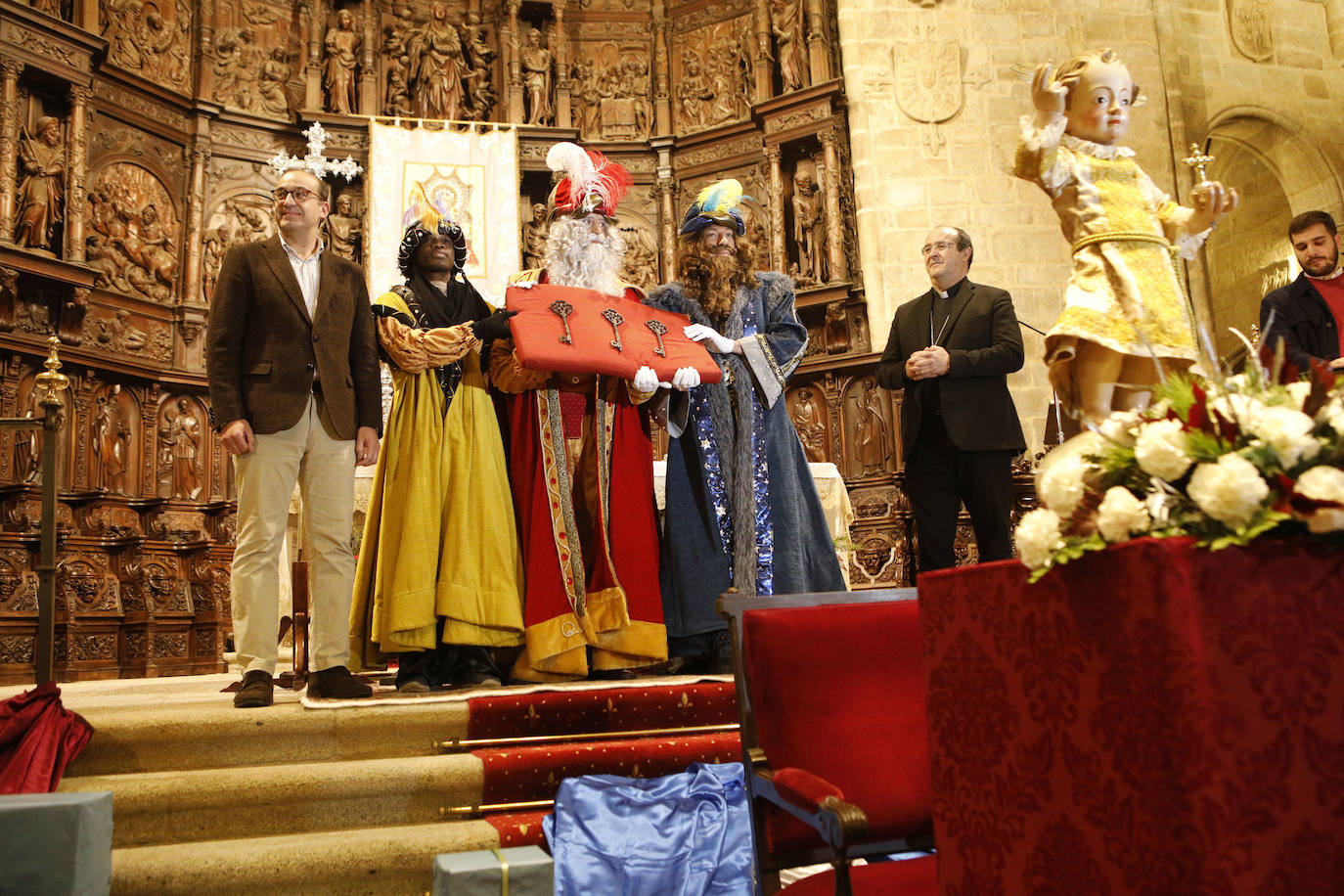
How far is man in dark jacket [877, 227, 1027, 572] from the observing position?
12.5 feet

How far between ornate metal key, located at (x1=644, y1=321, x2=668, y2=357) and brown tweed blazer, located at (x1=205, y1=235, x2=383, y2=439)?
1.02 m

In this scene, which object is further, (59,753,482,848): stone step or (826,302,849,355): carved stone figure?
(826,302,849,355): carved stone figure

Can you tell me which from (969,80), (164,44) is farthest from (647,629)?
(164,44)

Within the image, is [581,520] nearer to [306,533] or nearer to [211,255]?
[306,533]

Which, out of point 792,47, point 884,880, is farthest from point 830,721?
point 792,47

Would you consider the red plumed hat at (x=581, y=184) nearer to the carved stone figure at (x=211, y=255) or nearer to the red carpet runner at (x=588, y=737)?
the red carpet runner at (x=588, y=737)

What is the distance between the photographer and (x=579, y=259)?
427cm

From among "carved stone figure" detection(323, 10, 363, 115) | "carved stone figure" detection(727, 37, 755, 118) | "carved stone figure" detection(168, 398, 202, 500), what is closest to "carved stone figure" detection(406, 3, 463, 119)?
"carved stone figure" detection(323, 10, 363, 115)

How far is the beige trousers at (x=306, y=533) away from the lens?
344 cm

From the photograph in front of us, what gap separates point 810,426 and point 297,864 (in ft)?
21.8

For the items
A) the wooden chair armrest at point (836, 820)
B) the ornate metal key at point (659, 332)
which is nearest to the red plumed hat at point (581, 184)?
the ornate metal key at point (659, 332)

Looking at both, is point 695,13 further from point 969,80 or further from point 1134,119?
point 1134,119

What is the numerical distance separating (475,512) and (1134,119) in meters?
7.56

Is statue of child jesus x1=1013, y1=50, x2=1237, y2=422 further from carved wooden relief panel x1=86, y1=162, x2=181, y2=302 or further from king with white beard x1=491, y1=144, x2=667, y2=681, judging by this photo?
carved wooden relief panel x1=86, y1=162, x2=181, y2=302
